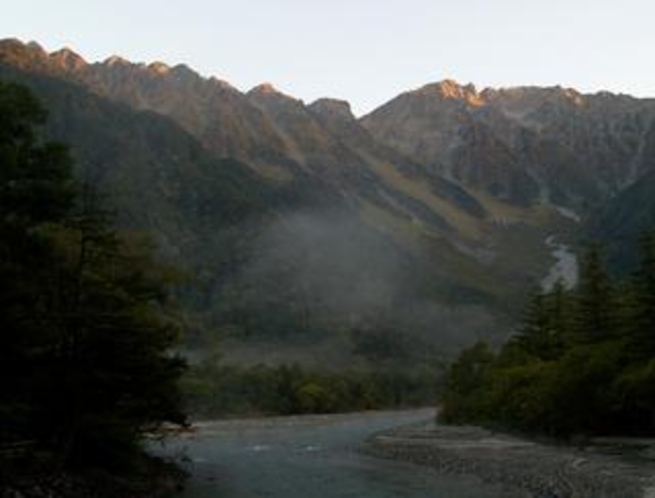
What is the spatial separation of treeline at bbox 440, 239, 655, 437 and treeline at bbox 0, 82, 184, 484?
39598 mm

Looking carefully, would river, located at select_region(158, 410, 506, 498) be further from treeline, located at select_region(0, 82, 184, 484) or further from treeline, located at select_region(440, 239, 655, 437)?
treeline, located at select_region(440, 239, 655, 437)

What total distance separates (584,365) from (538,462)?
19072 millimetres

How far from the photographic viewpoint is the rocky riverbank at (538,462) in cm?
4806

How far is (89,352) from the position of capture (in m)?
38.8

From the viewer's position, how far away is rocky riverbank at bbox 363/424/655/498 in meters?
48.1

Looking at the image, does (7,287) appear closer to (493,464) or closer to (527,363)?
(493,464)

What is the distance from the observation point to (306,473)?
61.8 m

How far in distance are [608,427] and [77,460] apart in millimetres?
53989

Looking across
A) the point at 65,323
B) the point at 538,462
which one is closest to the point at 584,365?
the point at 538,462

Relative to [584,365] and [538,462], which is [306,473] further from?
Answer: [584,365]

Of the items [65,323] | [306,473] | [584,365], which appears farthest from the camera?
[584,365]

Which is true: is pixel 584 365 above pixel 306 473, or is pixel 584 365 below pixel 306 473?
above

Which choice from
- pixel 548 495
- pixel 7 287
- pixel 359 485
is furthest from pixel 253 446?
pixel 7 287

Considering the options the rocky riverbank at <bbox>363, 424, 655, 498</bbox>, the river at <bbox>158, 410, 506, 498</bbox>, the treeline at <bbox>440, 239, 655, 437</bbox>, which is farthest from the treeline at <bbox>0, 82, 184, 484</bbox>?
the treeline at <bbox>440, 239, 655, 437</bbox>
